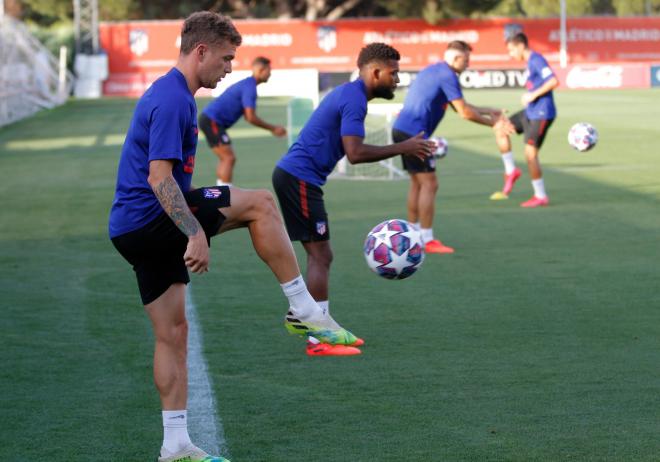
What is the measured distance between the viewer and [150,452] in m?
5.73

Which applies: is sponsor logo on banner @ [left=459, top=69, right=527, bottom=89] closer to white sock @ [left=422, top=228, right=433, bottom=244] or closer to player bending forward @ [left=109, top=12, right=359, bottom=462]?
white sock @ [left=422, top=228, right=433, bottom=244]

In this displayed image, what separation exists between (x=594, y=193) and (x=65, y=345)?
1054 centimetres

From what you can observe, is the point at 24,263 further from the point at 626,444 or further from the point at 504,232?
the point at 626,444

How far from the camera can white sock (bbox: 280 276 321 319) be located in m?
6.37

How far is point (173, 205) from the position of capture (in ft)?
16.9

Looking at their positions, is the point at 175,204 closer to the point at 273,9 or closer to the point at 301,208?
→ the point at 301,208

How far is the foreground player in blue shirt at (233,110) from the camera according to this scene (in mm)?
16344

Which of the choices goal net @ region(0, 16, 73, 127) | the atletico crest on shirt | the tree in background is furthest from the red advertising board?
the atletico crest on shirt

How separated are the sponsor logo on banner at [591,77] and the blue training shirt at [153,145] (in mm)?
47259

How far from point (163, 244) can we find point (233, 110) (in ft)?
37.9

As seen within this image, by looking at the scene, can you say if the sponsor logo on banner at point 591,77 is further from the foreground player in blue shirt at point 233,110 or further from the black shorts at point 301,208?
the black shorts at point 301,208

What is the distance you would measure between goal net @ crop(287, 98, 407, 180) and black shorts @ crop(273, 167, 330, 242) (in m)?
10.3

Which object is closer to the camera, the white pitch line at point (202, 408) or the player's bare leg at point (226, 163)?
the white pitch line at point (202, 408)

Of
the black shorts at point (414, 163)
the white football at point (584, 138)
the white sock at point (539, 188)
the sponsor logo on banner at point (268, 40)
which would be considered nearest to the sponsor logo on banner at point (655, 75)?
the sponsor logo on banner at point (268, 40)
